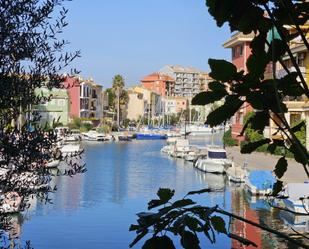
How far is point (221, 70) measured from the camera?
1584mm

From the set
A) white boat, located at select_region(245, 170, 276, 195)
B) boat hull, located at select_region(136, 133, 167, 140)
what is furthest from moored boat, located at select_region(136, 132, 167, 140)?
white boat, located at select_region(245, 170, 276, 195)

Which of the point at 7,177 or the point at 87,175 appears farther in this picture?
the point at 87,175

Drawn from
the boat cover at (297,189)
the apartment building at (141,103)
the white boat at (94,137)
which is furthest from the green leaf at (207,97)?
the apartment building at (141,103)

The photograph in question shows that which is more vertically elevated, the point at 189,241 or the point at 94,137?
the point at 189,241

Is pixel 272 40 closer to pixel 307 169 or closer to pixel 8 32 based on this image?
pixel 307 169

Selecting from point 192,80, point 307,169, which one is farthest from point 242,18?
point 192,80

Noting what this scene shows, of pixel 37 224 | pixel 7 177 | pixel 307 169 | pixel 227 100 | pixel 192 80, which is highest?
pixel 192 80

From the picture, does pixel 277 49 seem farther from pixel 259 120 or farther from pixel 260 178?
pixel 260 178

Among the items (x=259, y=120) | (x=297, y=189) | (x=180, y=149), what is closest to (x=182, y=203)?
(x=259, y=120)

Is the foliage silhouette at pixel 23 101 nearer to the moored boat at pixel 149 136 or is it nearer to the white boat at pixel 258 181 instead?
the white boat at pixel 258 181

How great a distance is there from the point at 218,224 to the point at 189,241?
11 cm

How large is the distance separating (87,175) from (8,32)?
30.1 meters

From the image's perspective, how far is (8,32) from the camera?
4.36m

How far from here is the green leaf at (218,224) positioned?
1517mm
